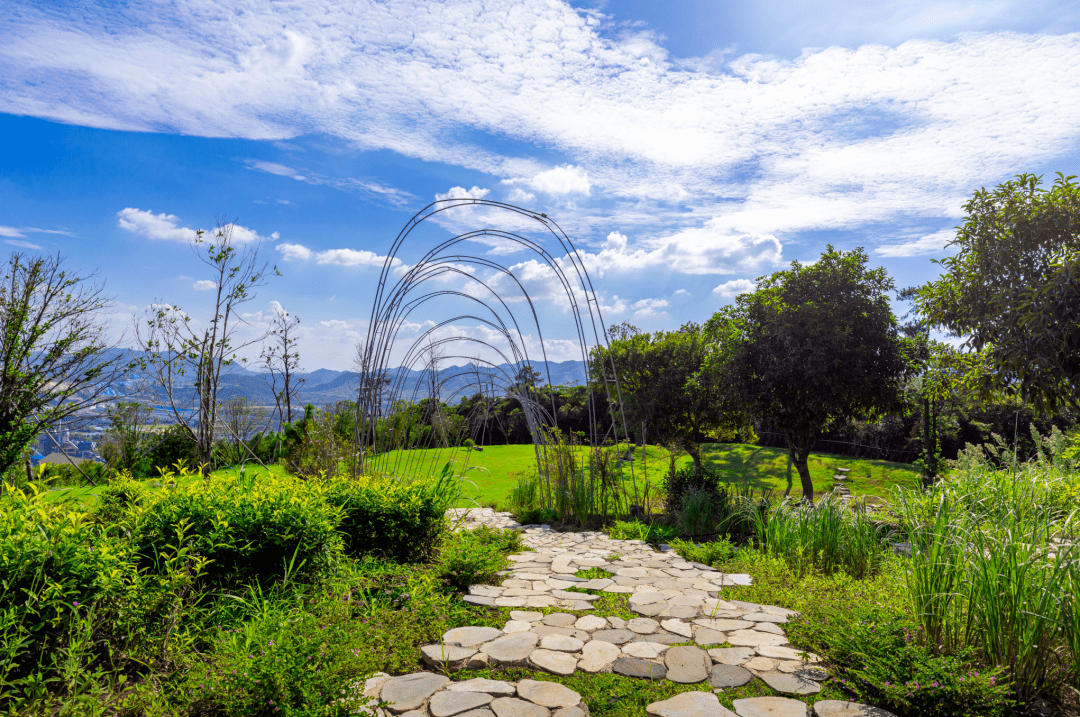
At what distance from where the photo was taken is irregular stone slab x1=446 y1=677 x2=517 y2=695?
2.72m

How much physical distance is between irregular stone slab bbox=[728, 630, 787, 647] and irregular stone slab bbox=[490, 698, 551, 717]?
1.40m

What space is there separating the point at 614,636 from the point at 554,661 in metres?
0.54

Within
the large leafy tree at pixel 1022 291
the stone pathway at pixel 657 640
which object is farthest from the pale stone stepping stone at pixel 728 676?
the large leafy tree at pixel 1022 291

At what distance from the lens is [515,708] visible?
257cm

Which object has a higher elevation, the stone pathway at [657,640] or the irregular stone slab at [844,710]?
the irregular stone slab at [844,710]

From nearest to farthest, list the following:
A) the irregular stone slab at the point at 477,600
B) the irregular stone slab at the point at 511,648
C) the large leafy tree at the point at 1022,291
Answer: the irregular stone slab at the point at 511,648
the irregular stone slab at the point at 477,600
the large leafy tree at the point at 1022,291

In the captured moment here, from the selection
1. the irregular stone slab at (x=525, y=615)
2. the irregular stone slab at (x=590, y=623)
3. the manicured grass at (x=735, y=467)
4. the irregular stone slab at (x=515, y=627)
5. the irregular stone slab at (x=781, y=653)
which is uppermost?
the irregular stone slab at (x=781, y=653)

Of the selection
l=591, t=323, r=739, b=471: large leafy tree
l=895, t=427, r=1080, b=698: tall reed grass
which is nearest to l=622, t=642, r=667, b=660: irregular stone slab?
l=895, t=427, r=1080, b=698: tall reed grass

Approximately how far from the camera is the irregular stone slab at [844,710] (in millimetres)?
2541

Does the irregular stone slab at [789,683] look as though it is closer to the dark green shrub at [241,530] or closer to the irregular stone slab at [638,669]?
the irregular stone slab at [638,669]

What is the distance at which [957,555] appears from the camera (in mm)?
2920

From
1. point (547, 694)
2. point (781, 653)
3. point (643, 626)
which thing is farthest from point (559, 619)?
point (781, 653)

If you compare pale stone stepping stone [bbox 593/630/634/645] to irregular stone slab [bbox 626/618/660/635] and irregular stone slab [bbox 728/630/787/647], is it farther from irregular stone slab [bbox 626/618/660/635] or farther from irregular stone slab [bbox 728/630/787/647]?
irregular stone slab [bbox 728/630/787/647]

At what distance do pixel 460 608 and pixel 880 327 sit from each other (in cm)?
802
